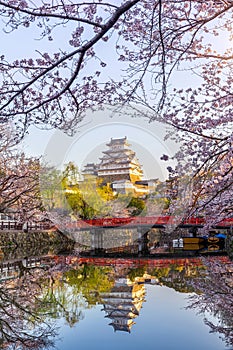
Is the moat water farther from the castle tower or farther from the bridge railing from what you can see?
the castle tower

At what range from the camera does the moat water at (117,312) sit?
3.62 meters

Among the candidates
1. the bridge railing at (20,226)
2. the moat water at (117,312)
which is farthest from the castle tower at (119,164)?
the moat water at (117,312)

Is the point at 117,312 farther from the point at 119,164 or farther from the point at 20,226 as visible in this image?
the point at 119,164

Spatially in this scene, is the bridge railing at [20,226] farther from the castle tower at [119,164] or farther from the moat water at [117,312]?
the castle tower at [119,164]

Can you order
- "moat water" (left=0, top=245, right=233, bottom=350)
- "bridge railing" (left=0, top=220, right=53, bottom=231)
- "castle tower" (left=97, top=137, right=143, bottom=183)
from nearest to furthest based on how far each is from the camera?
"moat water" (left=0, top=245, right=233, bottom=350), "bridge railing" (left=0, top=220, right=53, bottom=231), "castle tower" (left=97, top=137, right=143, bottom=183)

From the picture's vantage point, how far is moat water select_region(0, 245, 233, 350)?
11.9 ft

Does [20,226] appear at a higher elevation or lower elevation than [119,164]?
lower

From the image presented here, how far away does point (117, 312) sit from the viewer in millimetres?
4602

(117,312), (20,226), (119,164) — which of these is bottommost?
(117,312)

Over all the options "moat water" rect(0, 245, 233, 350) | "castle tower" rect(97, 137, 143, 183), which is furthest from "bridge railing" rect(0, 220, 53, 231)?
"castle tower" rect(97, 137, 143, 183)

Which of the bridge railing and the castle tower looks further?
the castle tower

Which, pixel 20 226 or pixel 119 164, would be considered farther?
pixel 119 164

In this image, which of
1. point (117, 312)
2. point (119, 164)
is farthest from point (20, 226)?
point (119, 164)

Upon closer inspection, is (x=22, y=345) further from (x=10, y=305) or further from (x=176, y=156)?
(x=176, y=156)
